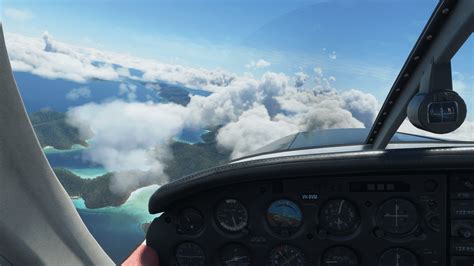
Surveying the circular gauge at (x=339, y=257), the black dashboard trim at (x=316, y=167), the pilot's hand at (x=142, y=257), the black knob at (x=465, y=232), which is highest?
the black dashboard trim at (x=316, y=167)

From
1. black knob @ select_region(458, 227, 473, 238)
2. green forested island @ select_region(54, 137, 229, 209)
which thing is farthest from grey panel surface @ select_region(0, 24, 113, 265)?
black knob @ select_region(458, 227, 473, 238)

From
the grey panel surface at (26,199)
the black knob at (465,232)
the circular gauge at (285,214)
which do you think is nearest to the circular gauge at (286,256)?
the circular gauge at (285,214)

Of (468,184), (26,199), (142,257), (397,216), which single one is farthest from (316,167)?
(26,199)

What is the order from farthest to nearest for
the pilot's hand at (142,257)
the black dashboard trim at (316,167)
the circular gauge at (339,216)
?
the circular gauge at (339,216)
the pilot's hand at (142,257)
the black dashboard trim at (316,167)

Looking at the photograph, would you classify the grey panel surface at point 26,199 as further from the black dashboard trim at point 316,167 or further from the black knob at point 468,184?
the black knob at point 468,184

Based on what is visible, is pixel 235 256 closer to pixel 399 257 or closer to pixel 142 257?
pixel 142 257

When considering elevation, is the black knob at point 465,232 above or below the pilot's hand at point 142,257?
above
